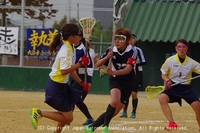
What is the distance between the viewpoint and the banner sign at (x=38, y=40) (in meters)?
22.0

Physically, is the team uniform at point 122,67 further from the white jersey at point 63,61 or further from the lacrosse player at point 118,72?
the white jersey at point 63,61

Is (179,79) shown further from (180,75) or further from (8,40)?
(8,40)

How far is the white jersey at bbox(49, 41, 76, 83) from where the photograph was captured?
29.3ft

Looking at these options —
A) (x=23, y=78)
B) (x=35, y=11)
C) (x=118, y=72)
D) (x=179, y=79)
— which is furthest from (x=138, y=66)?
(x=23, y=78)

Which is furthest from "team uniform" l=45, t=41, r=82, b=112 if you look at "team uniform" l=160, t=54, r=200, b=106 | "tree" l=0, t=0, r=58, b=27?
"tree" l=0, t=0, r=58, b=27

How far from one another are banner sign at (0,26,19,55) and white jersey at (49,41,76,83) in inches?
527

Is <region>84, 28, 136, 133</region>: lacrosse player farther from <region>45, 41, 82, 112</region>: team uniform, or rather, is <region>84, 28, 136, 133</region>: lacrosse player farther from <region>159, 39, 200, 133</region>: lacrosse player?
Answer: <region>159, 39, 200, 133</region>: lacrosse player

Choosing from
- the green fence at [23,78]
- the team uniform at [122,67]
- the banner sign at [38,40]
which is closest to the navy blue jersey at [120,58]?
the team uniform at [122,67]

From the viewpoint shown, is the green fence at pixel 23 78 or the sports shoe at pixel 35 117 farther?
the green fence at pixel 23 78

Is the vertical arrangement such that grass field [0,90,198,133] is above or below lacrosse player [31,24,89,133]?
below

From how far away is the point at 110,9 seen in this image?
2205 cm

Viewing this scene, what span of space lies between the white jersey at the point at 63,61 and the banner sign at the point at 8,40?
13394mm

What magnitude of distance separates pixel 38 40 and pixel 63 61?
1333 centimetres

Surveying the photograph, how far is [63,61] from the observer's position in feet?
29.3
